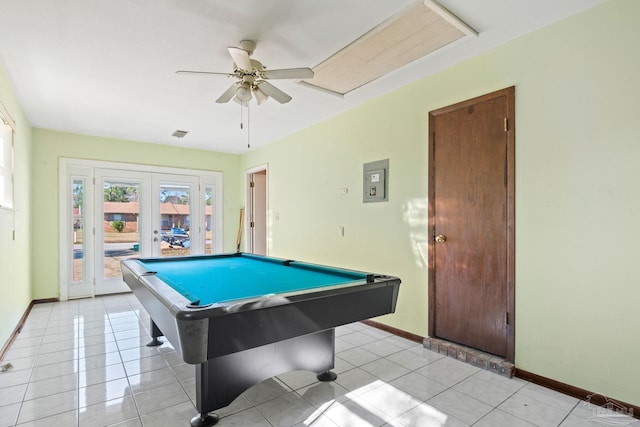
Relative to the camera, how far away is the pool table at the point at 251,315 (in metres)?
1.42

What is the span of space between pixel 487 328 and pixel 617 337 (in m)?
0.80

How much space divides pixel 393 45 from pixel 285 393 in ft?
8.51

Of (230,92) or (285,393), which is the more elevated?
(230,92)

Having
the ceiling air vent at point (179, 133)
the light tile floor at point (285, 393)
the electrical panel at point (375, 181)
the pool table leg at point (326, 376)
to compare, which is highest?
the ceiling air vent at point (179, 133)

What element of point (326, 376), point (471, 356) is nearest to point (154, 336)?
point (326, 376)

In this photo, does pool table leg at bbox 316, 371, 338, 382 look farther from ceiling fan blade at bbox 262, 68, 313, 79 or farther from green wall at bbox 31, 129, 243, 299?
green wall at bbox 31, 129, 243, 299

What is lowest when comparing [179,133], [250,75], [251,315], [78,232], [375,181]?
[251,315]

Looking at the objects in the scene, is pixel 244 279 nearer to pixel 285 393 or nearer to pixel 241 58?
pixel 285 393

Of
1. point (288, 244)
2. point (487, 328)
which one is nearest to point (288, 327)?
point (487, 328)

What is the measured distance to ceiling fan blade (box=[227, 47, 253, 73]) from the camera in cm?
218

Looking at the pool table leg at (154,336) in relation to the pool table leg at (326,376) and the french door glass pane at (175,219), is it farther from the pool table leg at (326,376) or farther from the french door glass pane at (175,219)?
the french door glass pane at (175,219)

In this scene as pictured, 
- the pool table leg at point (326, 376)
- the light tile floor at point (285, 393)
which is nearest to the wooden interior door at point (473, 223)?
the light tile floor at point (285, 393)

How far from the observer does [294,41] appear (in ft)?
7.95

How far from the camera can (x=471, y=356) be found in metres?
2.61
